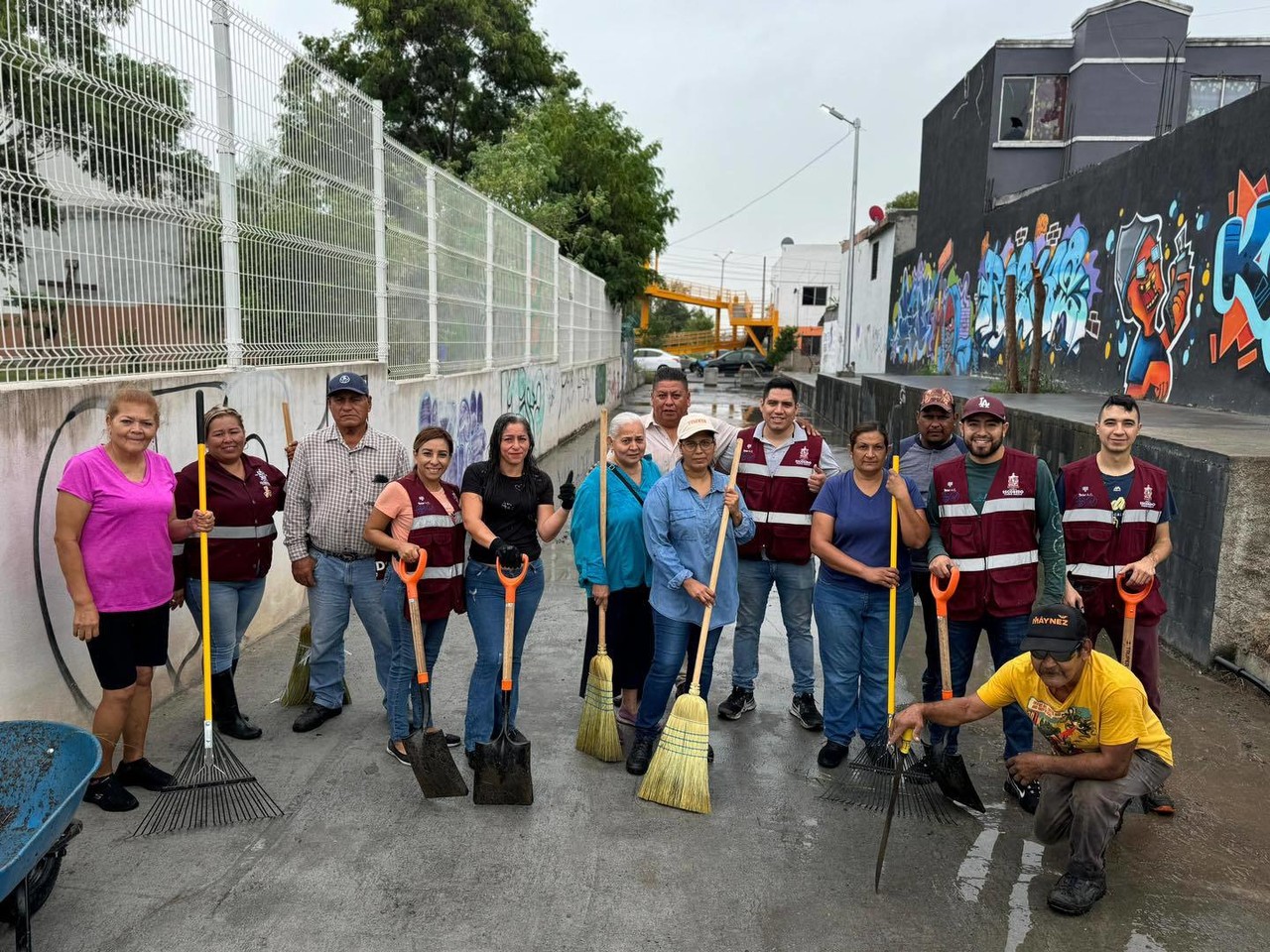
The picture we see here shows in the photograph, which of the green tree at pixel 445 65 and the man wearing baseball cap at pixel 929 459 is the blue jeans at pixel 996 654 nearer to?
the man wearing baseball cap at pixel 929 459

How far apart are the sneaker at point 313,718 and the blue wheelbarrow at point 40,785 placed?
5.00 ft

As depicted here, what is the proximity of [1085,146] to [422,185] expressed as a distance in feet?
51.4

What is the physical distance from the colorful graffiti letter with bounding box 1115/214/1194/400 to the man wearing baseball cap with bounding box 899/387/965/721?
7.00 meters

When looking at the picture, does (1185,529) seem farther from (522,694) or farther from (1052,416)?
(522,694)

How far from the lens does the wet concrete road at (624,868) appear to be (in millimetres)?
3238

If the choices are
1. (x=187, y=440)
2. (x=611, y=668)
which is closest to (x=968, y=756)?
(x=611, y=668)

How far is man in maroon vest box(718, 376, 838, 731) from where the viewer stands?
4992mm

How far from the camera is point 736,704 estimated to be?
522cm

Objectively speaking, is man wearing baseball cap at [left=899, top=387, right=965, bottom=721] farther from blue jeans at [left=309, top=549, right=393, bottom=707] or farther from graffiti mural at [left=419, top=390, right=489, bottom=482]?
graffiti mural at [left=419, top=390, right=489, bottom=482]

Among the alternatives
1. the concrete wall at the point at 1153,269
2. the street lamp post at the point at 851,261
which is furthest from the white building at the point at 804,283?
the concrete wall at the point at 1153,269

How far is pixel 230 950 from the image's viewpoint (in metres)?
3.07

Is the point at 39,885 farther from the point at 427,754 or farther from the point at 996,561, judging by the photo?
the point at 996,561

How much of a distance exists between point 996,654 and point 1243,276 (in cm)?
681

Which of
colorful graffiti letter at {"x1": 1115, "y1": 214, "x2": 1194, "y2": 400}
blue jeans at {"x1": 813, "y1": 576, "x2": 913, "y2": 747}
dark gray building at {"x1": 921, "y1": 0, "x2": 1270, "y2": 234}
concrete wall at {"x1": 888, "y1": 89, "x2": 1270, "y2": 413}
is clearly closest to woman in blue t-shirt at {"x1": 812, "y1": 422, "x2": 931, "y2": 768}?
blue jeans at {"x1": 813, "y1": 576, "x2": 913, "y2": 747}
